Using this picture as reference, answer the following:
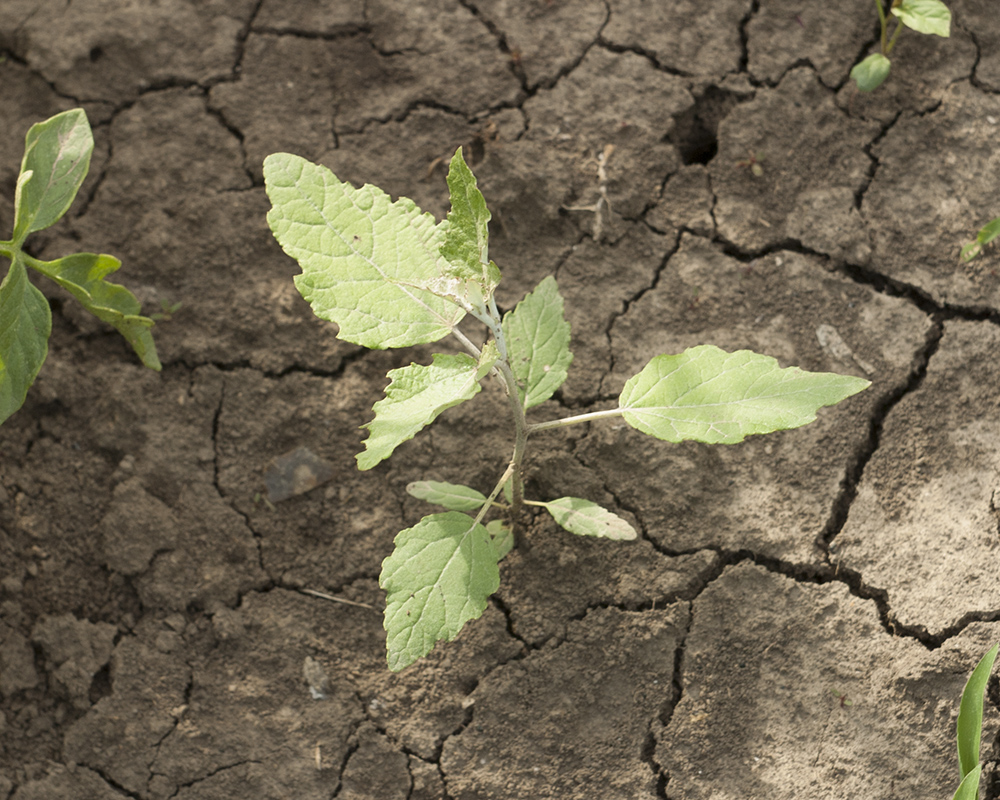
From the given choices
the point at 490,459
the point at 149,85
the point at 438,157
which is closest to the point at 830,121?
the point at 438,157

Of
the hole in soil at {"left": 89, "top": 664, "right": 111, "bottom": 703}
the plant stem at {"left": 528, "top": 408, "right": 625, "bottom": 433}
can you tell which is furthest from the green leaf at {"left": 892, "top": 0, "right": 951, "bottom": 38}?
the hole in soil at {"left": 89, "top": 664, "right": 111, "bottom": 703}

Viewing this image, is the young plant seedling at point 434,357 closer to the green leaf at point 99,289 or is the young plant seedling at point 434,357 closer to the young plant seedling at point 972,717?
the green leaf at point 99,289

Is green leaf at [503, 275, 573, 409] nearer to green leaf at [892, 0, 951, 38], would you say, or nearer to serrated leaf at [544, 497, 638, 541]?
serrated leaf at [544, 497, 638, 541]

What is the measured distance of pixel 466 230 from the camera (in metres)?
1.49

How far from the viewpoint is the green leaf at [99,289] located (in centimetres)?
206

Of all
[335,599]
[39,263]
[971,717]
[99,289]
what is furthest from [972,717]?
[39,263]

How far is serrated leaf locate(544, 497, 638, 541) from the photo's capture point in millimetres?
1981

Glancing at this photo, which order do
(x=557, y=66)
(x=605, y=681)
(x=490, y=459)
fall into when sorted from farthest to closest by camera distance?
(x=557, y=66), (x=490, y=459), (x=605, y=681)

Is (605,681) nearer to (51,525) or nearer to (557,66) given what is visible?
(51,525)

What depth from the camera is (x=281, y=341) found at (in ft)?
8.25

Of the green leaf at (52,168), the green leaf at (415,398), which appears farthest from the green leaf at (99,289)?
the green leaf at (415,398)

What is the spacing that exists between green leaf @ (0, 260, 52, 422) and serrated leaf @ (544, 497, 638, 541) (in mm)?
1420

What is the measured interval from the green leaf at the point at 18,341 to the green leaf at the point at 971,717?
2.56 meters

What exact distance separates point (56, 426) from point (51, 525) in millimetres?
325
